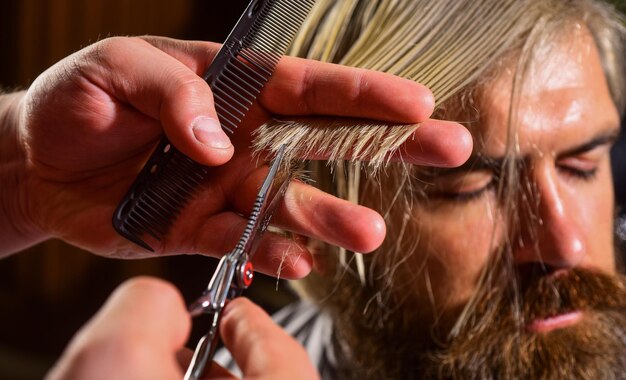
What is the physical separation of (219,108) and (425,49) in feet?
0.96

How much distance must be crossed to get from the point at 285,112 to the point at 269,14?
102 mm

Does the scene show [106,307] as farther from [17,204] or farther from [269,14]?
[17,204]

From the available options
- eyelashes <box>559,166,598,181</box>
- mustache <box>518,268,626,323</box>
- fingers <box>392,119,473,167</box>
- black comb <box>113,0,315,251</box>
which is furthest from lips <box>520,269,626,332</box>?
black comb <box>113,0,315,251</box>

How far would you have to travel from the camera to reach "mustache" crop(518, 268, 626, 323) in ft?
3.01

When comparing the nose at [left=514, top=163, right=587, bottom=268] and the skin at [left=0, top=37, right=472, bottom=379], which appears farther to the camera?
the nose at [left=514, top=163, right=587, bottom=268]

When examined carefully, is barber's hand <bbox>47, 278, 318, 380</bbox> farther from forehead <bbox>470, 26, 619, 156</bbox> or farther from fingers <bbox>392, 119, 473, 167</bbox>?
forehead <bbox>470, 26, 619, 156</bbox>

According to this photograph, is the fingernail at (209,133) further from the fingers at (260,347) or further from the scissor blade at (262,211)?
the fingers at (260,347)

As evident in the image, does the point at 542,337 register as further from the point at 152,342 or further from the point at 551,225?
the point at 152,342

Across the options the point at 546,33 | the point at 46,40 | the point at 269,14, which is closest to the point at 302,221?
the point at 269,14

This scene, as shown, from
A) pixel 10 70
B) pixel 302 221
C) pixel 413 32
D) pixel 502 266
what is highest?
pixel 413 32

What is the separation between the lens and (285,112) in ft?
2.42

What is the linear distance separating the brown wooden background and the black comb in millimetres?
496

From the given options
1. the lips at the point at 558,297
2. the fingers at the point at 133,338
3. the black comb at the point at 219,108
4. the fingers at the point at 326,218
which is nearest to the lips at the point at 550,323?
the lips at the point at 558,297

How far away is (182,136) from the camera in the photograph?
63 cm
